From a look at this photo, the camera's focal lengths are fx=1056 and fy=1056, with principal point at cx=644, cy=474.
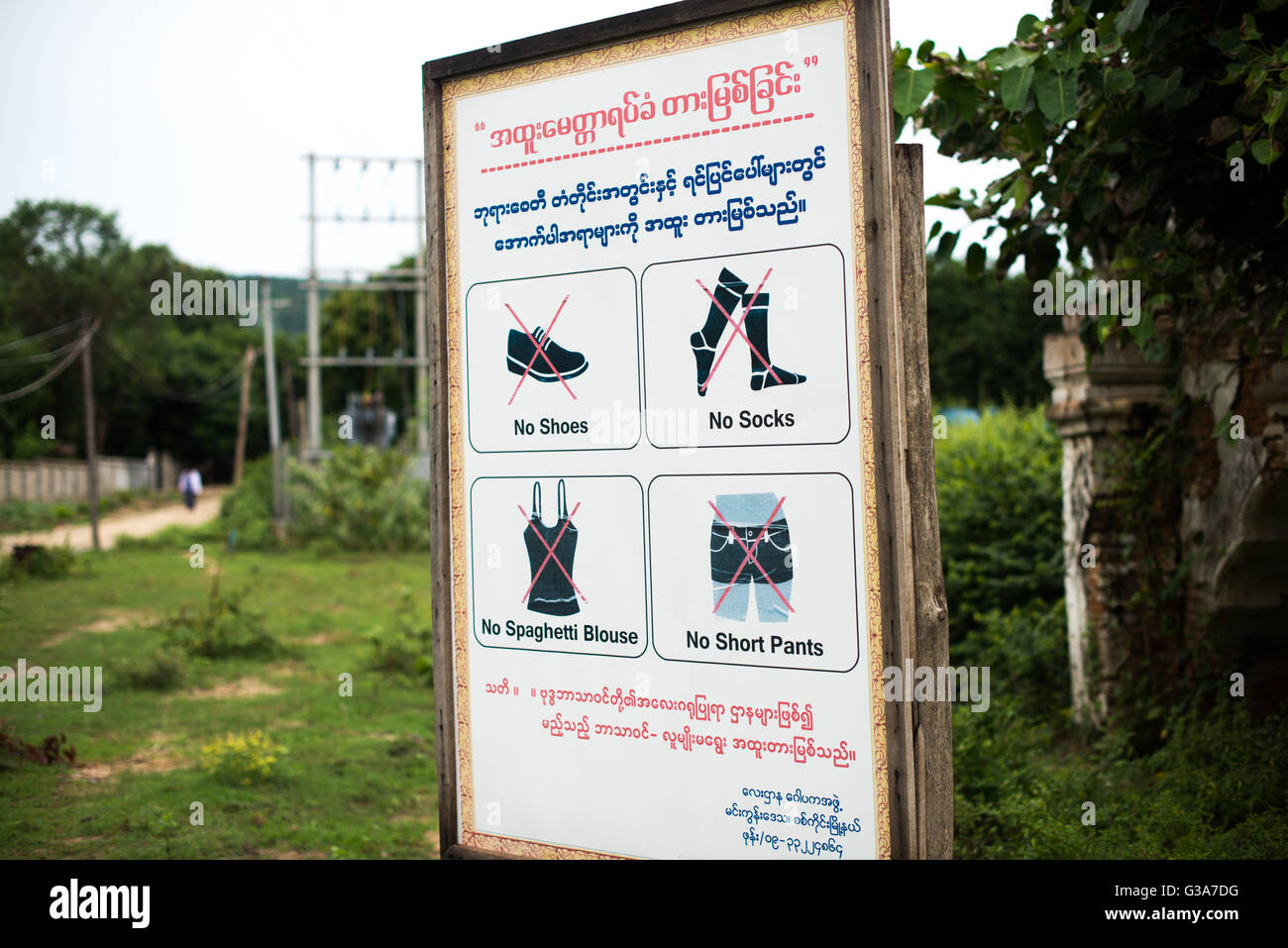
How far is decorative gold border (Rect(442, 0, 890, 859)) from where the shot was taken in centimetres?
266

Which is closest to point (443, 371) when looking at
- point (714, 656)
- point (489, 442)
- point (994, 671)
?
point (489, 442)

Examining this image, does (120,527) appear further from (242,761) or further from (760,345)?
(760,345)

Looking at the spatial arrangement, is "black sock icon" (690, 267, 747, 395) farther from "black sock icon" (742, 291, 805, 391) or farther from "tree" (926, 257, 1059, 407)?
"tree" (926, 257, 1059, 407)

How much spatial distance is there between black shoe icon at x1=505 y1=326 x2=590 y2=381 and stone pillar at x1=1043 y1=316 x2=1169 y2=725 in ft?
16.6

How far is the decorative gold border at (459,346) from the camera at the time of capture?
266 centimetres

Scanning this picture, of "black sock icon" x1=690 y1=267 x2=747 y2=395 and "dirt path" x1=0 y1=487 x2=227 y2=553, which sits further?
"dirt path" x1=0 y1=487 x2=227 y2=553

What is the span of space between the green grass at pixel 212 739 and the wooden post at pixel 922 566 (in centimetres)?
367

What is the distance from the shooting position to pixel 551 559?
3.11 meters

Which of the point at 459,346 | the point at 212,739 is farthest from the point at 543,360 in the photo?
the point at 212,739

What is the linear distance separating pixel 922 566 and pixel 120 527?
29.6m

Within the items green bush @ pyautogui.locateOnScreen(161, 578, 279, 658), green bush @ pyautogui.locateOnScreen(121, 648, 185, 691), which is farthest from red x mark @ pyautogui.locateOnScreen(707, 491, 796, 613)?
green bush @ pyautogui.locateOnScreen(161, 578, 279, 658)

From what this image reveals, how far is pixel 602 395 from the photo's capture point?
9.90 ft

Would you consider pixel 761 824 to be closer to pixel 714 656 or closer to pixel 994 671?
pixel 714 656
